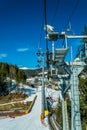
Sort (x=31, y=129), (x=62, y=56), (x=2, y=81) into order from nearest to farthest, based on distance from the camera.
Answer: (x=62, y=56), (x=31, y=129), (x=2, y=81)

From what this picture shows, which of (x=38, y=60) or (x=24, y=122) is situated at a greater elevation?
(x=38, y=60)

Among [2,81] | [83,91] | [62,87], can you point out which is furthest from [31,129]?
[2,81]

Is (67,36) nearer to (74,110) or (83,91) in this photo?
(74,110)

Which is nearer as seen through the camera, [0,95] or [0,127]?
→ [0,127]

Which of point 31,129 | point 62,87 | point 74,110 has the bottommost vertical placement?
point 31,129

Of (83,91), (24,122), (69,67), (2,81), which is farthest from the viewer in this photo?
(2,81)

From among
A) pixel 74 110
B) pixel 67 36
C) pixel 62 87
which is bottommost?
pixel 74 110

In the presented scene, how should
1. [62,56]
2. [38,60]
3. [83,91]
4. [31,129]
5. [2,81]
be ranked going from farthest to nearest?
[2,81] < [38,60] < [31,129] < [83,91] < [62,56]

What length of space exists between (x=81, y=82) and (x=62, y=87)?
32.4 ft

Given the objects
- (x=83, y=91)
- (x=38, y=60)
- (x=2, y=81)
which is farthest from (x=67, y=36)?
(x=2, y=81)

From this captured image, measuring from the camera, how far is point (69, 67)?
12.7 meters

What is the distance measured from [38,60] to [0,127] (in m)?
12.2

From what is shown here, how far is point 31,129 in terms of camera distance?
26.9 m

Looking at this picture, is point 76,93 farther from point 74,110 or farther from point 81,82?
point 81,82
